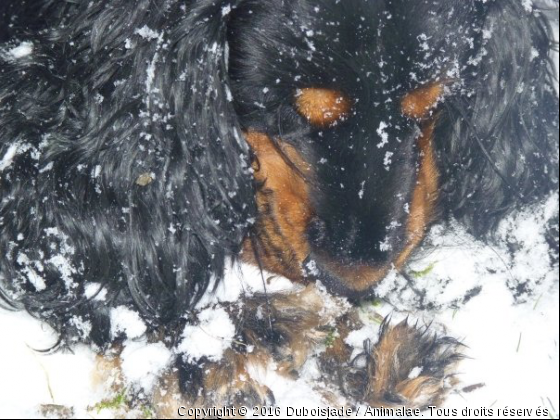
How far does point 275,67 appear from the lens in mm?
2230

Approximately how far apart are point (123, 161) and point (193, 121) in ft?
1.05

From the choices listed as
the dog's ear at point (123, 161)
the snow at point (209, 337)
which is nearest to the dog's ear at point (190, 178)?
the dog's ear at point (123, 161)

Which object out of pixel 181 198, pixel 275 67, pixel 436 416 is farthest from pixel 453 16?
pixel 436 416

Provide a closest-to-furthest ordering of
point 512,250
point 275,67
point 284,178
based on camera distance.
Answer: point 275,67 < point 284,178 < point 512,250

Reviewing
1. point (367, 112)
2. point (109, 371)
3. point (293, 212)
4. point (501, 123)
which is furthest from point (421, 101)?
point (109, 371)

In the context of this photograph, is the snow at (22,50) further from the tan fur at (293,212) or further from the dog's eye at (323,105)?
the dog's eye at (323,105)

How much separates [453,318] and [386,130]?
1.14 meters

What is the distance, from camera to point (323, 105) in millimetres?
2227

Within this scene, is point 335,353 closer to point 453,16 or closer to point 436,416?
point 436,416

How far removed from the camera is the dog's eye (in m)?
2.21

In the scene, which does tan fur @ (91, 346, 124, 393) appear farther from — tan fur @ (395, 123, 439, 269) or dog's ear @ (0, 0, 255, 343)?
tan fur @ (395, 123, 439, 269)

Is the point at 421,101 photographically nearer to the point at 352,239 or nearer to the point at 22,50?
the point at 352,239

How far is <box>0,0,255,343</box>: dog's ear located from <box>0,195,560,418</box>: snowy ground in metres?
0.15

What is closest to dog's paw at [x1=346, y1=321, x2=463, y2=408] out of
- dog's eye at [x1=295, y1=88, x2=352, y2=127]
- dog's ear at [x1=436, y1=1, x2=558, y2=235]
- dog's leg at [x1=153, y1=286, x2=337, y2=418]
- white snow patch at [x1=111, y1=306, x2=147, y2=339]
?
dog's leg at [x1=153, y1=286, x2=337, y2=418]
